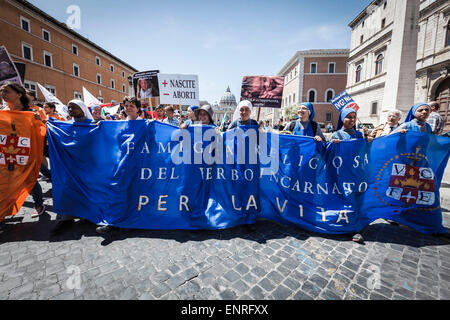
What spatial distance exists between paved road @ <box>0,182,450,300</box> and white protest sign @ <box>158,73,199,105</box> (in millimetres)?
3547

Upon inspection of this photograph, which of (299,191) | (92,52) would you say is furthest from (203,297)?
(92,52)

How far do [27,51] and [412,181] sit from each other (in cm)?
3324

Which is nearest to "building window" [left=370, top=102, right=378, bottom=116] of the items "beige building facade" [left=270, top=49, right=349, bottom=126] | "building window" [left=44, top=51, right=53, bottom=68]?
"beige building facade" [left=270, top=49, right=349, bottom=126]

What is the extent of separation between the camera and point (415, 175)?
3.20 m

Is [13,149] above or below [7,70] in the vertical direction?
below

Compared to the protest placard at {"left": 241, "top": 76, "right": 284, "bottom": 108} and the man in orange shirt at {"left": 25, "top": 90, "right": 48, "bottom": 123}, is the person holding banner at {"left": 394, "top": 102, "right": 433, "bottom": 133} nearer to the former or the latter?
the protest placard at {"left": 241, "top": 76, "right": 284, "bottom": 108}

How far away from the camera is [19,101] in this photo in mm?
3545

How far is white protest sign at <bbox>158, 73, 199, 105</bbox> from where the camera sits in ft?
17.7

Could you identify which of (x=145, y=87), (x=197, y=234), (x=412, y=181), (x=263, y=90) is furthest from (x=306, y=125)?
(x=145, y=87)

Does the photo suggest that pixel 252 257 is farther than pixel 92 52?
No

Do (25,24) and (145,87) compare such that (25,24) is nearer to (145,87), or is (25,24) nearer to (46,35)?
(46,35)
